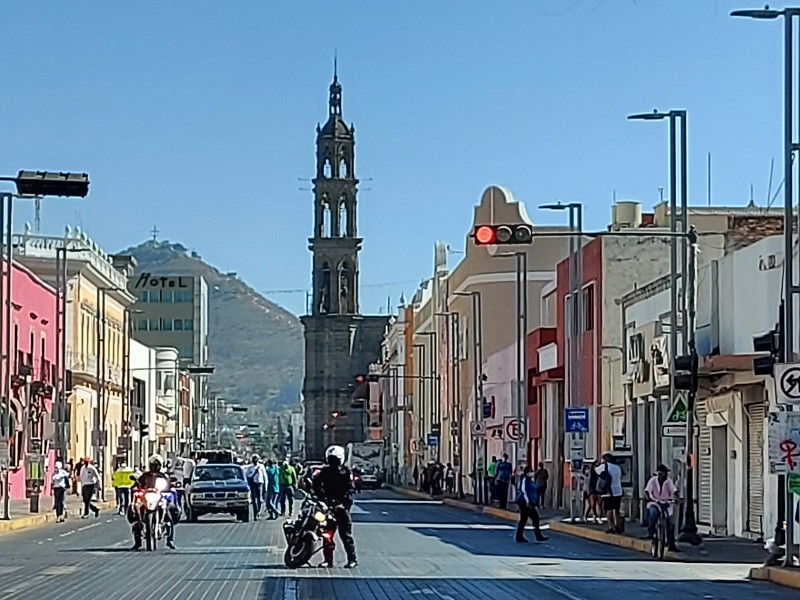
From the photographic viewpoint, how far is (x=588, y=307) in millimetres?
60969

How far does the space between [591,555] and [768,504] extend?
4.25 m

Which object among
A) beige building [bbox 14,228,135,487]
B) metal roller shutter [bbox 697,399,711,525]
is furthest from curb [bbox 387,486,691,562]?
beige building [bbox 14,228,135,487]

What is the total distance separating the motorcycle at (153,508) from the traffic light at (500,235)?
8371mm

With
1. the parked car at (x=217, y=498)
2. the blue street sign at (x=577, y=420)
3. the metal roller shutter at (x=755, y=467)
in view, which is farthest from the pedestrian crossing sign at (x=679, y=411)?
the parked car at (x=217, y=498)

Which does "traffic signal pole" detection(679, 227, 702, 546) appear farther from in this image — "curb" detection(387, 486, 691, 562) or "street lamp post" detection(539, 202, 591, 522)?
"street lamp post" detection(539, 202, 591, 522)

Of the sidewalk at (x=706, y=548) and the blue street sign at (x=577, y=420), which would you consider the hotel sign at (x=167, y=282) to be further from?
the blue street sign at (x=577, y=420)

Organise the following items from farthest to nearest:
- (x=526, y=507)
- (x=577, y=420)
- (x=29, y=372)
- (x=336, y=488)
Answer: (x=29, y=372)
(x=577, y=420)
(x=526, y=507)
(x=336, y=488)

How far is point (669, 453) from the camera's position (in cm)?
4375

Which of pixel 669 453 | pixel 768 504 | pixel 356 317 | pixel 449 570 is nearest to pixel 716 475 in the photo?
pixel 669 453

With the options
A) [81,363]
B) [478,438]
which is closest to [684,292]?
[478,438]

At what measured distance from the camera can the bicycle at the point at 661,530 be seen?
32.5 m

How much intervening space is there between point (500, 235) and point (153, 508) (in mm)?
9022

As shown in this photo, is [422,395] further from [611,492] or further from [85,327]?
[611,492]

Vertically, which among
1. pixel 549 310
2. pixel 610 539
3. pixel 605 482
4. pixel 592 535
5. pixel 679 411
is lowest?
pixel 592 535
